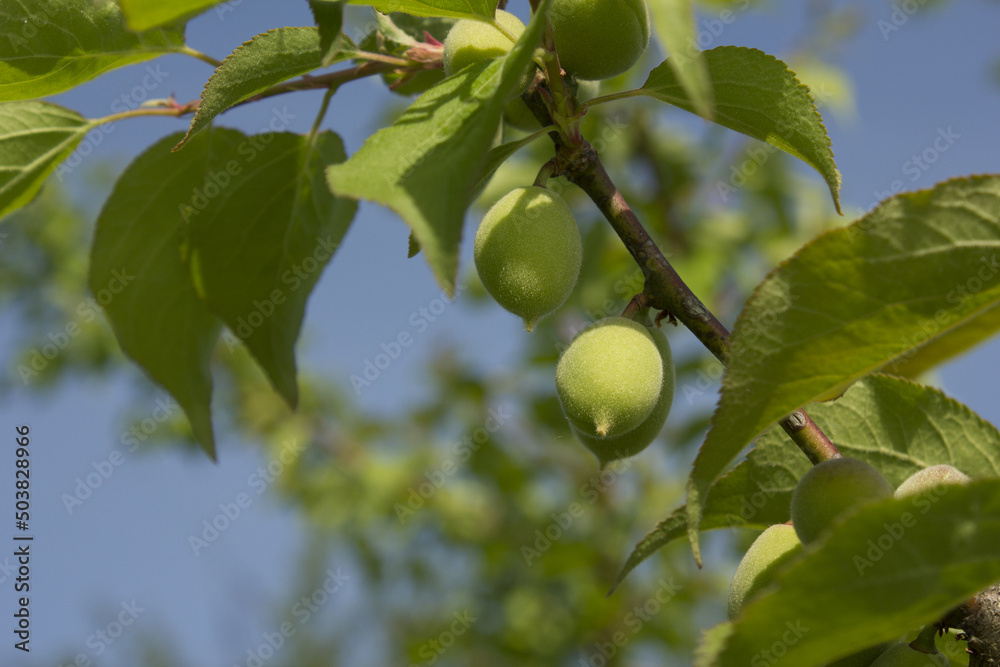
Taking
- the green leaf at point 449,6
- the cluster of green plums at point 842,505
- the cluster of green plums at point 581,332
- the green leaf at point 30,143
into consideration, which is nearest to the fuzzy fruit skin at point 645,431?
the cluster of green plums at point 581,332

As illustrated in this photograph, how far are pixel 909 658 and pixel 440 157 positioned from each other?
2.34ft

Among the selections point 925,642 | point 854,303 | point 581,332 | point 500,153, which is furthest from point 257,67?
point 925,642

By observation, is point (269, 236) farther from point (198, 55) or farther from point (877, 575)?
point (877, 575)

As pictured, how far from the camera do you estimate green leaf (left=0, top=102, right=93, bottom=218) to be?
1.43 m

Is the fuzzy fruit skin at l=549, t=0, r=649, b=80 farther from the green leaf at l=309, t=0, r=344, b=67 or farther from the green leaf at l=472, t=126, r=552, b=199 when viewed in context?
the green leaf at l=309, t=0, r=344, b=67

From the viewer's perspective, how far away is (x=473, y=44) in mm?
1100

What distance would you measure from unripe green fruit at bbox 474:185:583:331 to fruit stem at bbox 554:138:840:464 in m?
0.06

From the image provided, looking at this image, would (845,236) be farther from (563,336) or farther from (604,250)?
(563,336)

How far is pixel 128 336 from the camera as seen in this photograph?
4.67 ft

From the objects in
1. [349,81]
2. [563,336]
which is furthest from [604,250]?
[349,81]

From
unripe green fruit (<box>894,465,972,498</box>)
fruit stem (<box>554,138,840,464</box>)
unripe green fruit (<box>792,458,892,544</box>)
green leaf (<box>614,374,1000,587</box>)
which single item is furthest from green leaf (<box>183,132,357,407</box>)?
unripe green fruit (<box>894,465,972,498</box>)

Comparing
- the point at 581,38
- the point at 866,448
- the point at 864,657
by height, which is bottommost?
the point at 864,657

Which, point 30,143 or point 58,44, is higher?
point 58,44

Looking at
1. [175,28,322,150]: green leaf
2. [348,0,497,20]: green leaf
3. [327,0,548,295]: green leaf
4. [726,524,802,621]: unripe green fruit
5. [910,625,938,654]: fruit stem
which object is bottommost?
[910,625,938,654]: fruit stem
